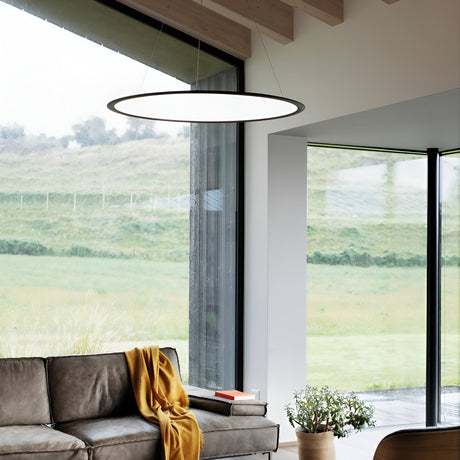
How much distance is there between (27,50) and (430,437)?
14.5ft

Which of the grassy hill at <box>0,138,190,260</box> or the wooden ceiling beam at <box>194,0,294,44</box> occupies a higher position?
the wooden ceiling beam at <box>194,0,294,44</box>

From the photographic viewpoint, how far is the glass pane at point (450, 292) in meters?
6.25

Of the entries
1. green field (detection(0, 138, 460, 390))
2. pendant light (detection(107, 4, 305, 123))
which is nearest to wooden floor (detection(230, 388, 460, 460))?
green field (detection(0, 138, 460, 390))

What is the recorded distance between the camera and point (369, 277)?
6430 mm

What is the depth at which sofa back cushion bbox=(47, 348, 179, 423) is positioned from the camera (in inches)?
178

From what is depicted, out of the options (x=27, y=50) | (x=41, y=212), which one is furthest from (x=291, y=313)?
(x=27, y=50)

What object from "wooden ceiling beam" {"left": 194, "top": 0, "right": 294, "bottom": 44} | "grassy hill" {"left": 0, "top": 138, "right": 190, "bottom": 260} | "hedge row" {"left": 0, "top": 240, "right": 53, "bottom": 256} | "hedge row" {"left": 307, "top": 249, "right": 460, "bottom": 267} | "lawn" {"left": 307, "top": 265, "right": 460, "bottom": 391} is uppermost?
"wooden ceiling beam" {"left": 194, "top": 0, "right": 294, "bottom": 44}

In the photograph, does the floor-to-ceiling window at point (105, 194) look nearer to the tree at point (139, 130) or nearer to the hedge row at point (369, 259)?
the tree at point (139, 130)

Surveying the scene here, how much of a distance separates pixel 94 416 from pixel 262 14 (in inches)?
121

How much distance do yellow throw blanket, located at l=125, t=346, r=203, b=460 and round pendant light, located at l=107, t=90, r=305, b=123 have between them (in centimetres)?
176

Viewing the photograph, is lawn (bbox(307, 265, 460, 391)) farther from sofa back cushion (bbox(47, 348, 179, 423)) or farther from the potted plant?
sofa back cushion (bbox(47, 348, 179, 423))

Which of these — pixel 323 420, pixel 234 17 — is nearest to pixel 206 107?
pixel 234 17

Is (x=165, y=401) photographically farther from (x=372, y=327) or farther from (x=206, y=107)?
(x=372, y=327)

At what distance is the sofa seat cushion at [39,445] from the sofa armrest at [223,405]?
0.99 meters
